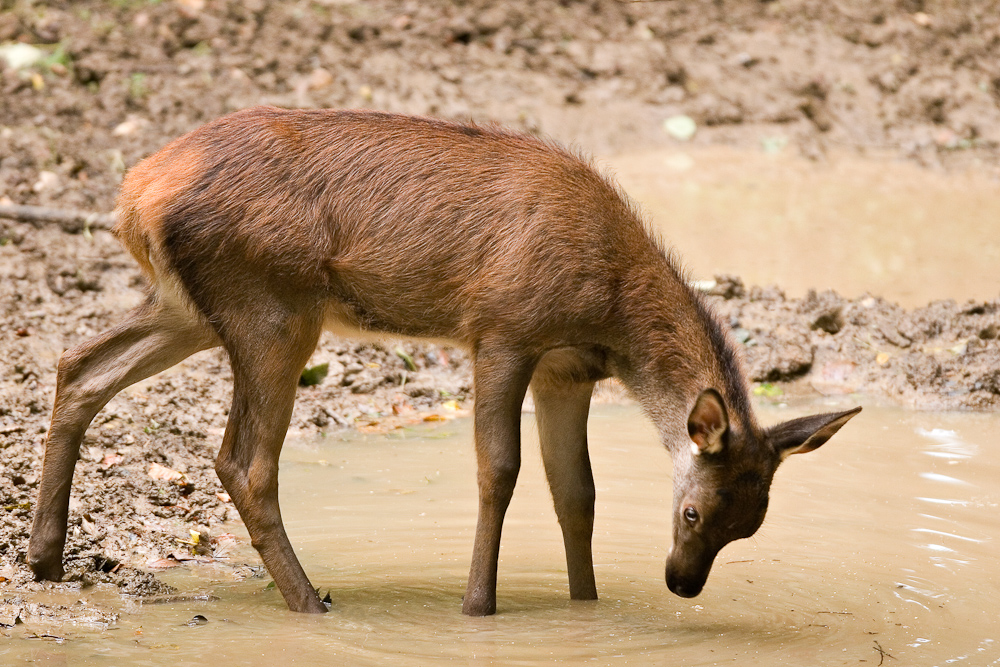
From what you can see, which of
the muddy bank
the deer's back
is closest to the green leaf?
the deer's back

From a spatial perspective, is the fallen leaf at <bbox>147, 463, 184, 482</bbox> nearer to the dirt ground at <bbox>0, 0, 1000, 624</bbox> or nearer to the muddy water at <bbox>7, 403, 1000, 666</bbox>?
the dirt ground at <bbox>0, 0, 1000, 624</bbox>

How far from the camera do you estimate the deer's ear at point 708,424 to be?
191 inches

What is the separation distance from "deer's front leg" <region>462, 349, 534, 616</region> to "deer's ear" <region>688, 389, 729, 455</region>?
2.44 feet

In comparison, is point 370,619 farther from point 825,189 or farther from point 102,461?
point 825,189

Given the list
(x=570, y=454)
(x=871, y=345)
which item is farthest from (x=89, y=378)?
(x=871, y=345)

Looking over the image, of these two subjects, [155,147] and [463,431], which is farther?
[155,147]

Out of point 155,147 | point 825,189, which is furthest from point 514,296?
point 825,189

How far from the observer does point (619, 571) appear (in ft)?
19.8

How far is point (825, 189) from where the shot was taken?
41.9 feet

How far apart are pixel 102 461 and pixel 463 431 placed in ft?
7.62

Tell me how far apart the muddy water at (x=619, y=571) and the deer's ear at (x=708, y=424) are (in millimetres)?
787

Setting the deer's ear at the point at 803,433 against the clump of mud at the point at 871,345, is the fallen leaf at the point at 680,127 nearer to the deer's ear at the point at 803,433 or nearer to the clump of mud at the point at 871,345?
the clump of mud at the point at 871,345

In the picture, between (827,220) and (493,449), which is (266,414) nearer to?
(493,449)

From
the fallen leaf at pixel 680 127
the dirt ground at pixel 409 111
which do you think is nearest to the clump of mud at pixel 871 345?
the dirt ground at pixel 409 111
